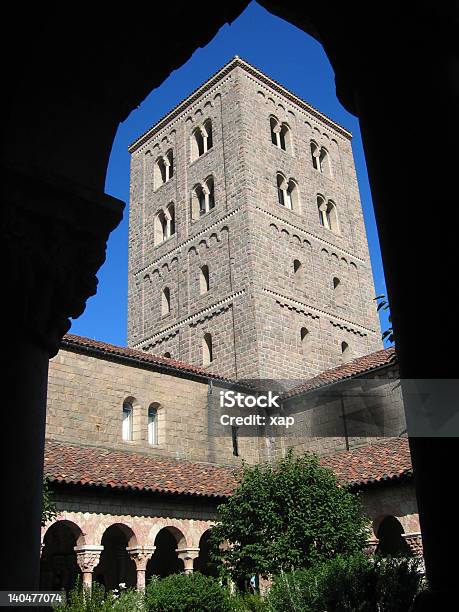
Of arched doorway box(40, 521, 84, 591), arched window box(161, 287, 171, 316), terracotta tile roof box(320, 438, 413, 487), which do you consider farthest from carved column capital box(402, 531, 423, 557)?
arched window box(161, 287, 171, 316)

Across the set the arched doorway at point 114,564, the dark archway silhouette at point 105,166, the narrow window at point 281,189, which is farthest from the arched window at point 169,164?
the dark archway silhouette at point 105,166

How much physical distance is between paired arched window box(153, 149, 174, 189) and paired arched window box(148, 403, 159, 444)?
16.3 m

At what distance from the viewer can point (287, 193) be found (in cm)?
3039

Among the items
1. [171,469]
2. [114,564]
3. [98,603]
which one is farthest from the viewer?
[114,564]

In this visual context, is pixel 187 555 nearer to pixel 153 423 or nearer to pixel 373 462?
pixel 153 423

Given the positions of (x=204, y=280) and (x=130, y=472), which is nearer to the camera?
(x=130, y=472)

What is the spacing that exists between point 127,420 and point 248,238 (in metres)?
10.3

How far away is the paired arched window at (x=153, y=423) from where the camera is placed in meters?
19.9

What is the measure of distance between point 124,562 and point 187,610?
25.5 ft

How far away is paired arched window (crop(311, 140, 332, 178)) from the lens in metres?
33.4

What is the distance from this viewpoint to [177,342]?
2817 cm

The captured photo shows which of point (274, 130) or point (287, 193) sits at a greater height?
point (274, 130)

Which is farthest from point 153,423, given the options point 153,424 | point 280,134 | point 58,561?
point 280,134

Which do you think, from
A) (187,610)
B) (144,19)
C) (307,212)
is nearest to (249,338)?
(307,212)
